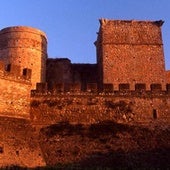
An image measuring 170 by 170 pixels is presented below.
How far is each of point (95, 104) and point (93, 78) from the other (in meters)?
6.69

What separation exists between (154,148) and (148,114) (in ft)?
6.51

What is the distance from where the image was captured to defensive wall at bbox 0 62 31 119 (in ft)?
63.7

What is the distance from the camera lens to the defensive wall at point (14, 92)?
63.7ft

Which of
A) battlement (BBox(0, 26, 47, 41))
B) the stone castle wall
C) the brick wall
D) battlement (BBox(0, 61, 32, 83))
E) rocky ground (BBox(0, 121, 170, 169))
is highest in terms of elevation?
battlement (BBox(0, 26, 47, 41))

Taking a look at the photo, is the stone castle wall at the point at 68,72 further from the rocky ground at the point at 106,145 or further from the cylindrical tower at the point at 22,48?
the rocky ground at the point at 106,145

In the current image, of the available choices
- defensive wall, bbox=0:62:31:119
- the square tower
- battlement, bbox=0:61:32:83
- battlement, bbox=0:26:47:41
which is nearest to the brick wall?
defensive wall, bbox=0:62:31:119

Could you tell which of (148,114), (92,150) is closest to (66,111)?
(92,150)

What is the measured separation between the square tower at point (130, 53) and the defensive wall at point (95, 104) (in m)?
3.80

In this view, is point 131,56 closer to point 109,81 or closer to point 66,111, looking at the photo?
point 109,81

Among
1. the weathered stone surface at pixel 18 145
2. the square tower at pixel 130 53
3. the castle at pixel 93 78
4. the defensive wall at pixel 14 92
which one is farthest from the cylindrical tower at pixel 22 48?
the weathered stone surface at pixel 18 145

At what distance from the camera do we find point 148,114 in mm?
21016

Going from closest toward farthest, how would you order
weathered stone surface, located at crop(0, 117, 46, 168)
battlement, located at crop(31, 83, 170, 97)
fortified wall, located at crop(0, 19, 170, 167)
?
weathered stone surface, located at crop(0, 117, 46, 168) < fortified wall, located at crop(0, 19, 170, 167) < battlement, located at crop(31, 83, 170, 97)

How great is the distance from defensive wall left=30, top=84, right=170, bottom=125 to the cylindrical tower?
417 centimetres

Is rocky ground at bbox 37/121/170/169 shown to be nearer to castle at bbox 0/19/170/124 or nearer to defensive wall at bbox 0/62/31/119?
castle at bbox 0/19/170/124
